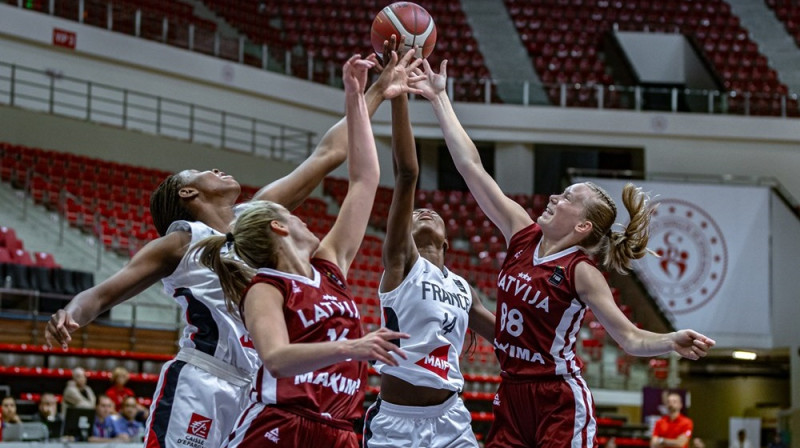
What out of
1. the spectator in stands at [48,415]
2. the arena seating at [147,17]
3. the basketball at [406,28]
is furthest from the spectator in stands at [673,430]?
the arena seating at [147,17]

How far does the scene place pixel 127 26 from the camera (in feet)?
65.7

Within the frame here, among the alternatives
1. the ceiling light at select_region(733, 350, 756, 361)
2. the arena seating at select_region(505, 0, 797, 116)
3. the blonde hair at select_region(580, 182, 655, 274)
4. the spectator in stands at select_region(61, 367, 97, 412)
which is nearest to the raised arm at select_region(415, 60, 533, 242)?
the blonde hair at select_region(580, 182, 655, 274)

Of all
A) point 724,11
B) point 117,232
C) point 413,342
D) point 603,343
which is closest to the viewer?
point 413,342

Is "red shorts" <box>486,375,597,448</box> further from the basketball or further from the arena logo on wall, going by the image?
the arena logo on wall

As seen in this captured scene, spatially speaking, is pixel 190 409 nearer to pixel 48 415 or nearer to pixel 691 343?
pixel 691 343

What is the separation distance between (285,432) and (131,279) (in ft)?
3.42

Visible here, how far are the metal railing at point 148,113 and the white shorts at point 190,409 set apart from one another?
14916 millimetres

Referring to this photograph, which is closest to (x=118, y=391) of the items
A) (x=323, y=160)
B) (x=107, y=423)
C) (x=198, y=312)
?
(x=107, y=423)

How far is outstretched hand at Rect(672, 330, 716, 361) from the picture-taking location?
371 centimetres

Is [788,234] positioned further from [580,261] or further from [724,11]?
[580,261]

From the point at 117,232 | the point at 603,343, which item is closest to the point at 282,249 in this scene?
the point at 117,232

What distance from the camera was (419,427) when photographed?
461 centimetres

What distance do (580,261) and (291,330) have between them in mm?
1516

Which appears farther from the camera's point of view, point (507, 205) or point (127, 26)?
point (127, 26)
